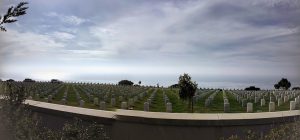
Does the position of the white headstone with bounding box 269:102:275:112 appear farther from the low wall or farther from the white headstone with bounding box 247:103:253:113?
the white headstone with bounding box 247:103:253:113

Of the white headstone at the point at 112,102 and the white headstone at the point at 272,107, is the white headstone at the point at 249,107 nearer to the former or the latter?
the white headstone at the point at 272,107

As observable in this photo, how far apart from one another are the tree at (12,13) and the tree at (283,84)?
251cm

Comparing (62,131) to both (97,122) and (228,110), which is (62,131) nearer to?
(97,122)

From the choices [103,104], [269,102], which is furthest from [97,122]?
[269,102]

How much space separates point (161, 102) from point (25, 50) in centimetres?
139

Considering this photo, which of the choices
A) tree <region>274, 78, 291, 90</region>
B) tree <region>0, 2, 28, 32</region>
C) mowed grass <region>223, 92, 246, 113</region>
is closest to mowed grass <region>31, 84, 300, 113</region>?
mowed grass <region>223, 92, 246, 113</region>

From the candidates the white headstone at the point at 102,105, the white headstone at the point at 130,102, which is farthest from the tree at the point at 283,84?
the white headstone at the point at 102,105

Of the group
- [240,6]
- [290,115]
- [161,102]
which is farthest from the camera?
[290,115]

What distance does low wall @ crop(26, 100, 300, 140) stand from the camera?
570cm

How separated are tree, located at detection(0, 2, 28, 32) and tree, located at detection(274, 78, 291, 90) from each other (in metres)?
2.51

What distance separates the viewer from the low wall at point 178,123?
5.70 metres

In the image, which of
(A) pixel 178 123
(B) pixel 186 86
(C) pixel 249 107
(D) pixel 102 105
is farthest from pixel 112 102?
(C) pixel 249 107

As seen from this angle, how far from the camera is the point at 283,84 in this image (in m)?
5.75

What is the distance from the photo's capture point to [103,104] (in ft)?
20.4
